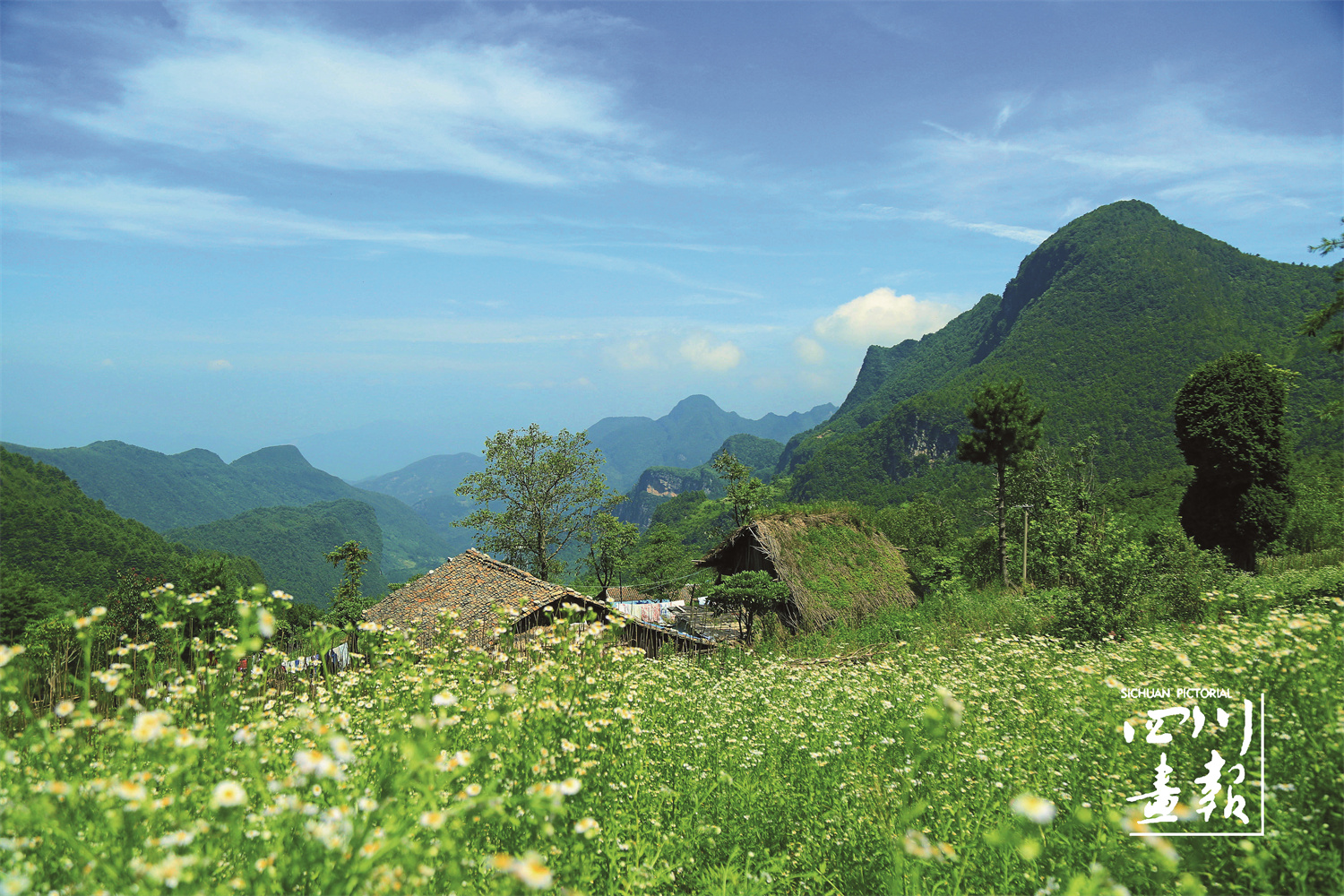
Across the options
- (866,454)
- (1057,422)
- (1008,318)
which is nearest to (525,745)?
(1057,422)

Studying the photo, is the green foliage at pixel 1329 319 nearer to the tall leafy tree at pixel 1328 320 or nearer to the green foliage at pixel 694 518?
the tall leafy tree at pixel 1328 320

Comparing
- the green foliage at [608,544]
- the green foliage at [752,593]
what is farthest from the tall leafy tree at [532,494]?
the green foliage at [752,593]

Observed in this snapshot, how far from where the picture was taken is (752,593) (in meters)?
17.0

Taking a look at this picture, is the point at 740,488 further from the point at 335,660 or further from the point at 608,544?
the point at 335,660

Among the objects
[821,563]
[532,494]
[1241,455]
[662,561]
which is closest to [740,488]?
[532,494]

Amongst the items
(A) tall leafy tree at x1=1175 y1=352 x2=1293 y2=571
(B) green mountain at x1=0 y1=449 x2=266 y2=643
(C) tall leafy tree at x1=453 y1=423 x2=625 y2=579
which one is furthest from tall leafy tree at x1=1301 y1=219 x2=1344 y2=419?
(B) green mountain at x1=0 y1=449 x2=266 y2=643

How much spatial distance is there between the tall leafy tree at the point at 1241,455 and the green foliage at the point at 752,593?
14415mm

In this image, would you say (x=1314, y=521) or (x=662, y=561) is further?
(x=662, y=561)

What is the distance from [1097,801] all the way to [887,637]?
Answer: 429 inches

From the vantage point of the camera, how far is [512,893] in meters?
1.61

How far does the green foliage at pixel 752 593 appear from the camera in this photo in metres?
17.1

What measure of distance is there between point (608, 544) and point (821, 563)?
2157 cm

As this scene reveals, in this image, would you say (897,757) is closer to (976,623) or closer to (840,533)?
(976,623)

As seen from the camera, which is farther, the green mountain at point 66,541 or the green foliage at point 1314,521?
the green mountain at point 66,541
